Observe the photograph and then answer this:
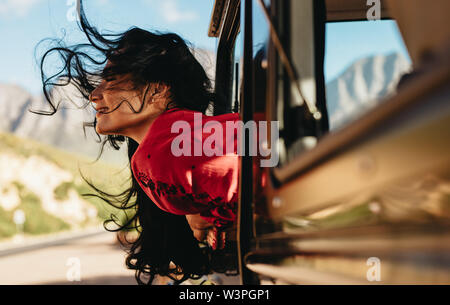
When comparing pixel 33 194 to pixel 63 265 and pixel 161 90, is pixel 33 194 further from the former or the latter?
pixel 161 90

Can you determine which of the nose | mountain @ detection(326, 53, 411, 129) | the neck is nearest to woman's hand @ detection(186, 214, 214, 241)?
the neck

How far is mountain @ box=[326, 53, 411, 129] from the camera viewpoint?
78 centimetres

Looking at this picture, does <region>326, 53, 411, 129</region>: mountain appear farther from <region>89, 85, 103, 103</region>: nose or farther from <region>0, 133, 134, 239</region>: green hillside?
<region>0, 133, 134, 239</region>: green hillside

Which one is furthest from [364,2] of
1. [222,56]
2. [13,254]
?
[13,254]

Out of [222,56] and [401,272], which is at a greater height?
[222,56]

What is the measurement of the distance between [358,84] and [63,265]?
30.3 feet

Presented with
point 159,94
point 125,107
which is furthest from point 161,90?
point 125,107

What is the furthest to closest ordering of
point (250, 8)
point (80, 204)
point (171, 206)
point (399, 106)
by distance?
point (80, 204), point (171, 206), point (250, 8), point (399, 106)

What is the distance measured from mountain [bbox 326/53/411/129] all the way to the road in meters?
5.53

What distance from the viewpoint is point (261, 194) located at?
1.01 metres

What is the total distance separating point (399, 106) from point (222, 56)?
217 centimetres

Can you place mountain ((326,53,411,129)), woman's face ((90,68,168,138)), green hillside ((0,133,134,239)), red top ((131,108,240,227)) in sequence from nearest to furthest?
1. mountain ((326,53,411,129))
2. red top ((131,108,240,227))
3. woman's face ((90,68,168,138))
4. green hillside ((0,133,134,239))
